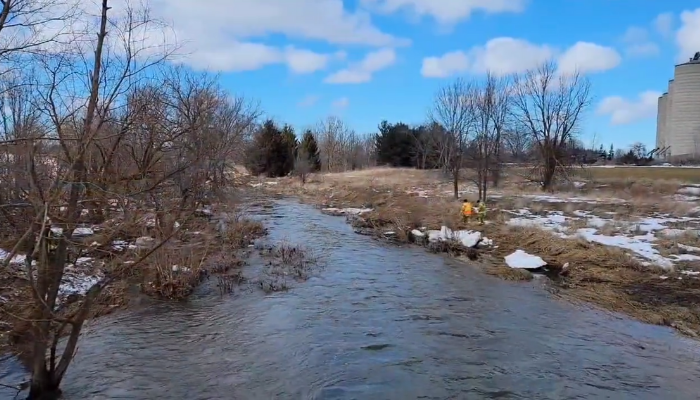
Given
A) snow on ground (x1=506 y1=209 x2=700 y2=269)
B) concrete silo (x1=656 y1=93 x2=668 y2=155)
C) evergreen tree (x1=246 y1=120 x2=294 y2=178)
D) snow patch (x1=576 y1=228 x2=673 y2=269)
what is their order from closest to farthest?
1. snow patch (x1=576 y1=228 x2=673 y2=269)
2. snow on ground (x1=506 y1=209 x2=700 y2=269)
3. evergreen tree (x1=246 y1=120 x2=294 y2=178)
4. concrete silo (x1=656 y1=93 x2=668 y2=155)

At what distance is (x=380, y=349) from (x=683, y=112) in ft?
334

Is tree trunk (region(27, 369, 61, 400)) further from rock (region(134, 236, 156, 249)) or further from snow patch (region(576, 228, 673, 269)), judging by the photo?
snow patch (region(576, 228, 673, 269))

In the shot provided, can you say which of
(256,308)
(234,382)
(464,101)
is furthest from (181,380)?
(464,101)

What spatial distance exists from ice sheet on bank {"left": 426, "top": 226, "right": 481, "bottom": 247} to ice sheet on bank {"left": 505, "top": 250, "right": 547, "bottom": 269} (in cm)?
240

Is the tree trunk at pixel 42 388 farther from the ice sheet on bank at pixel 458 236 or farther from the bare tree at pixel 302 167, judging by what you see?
the bare tree at pixel 302 167

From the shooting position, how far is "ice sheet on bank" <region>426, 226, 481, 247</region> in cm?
1888

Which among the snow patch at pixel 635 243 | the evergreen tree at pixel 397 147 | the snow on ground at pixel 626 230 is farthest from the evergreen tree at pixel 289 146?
the snow patch at pixel 635 243

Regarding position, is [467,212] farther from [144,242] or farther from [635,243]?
[144,242]

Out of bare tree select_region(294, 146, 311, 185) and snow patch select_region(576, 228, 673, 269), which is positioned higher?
bare tree select_region(294, 146, 311, 185)

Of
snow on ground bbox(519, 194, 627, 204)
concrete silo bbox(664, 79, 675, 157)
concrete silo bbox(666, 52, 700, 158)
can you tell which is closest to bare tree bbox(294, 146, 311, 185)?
snow on ground bbox(519, 194, 627, 204)

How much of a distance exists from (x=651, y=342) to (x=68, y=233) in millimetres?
9357

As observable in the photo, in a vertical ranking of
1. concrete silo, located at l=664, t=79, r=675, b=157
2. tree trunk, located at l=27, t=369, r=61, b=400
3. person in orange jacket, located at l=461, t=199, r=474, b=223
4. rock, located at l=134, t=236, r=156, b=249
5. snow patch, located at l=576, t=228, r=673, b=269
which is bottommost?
tree trunk, located at l=27, t=369, r=61, b=400

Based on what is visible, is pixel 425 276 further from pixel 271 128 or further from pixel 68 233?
pixel 271 128

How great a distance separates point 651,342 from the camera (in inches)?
376
